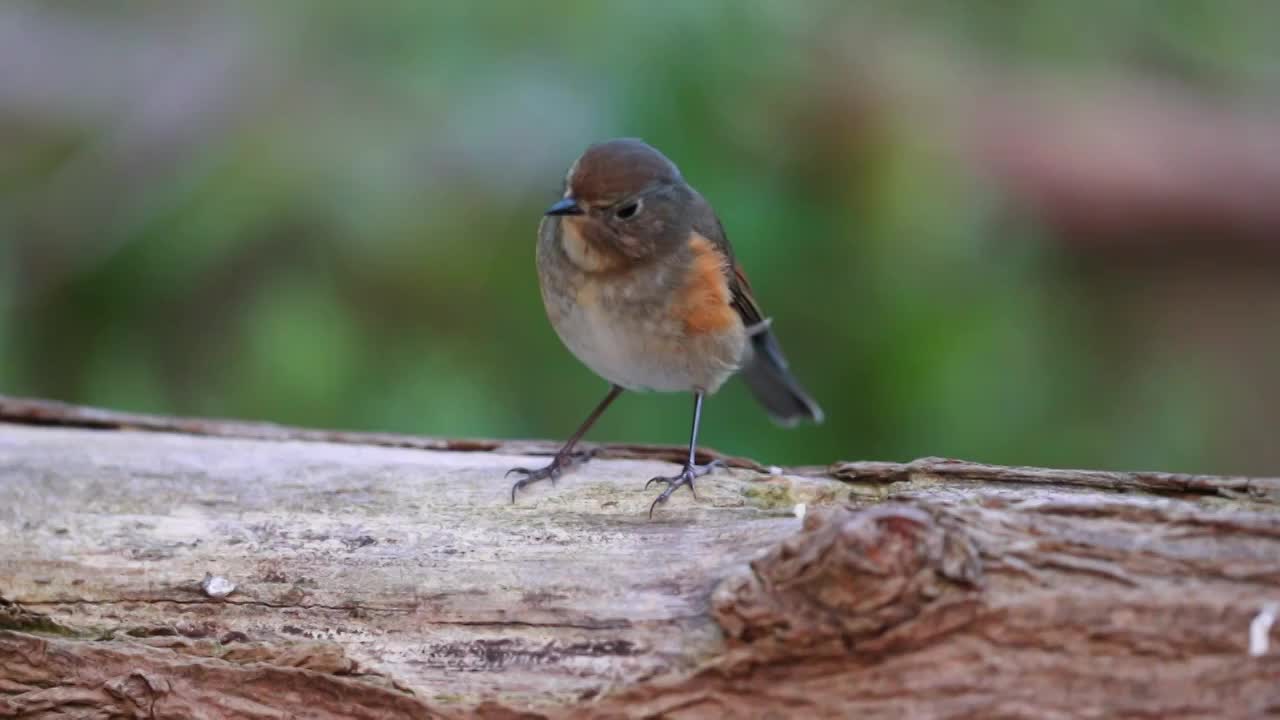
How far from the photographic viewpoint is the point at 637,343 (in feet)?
12.0

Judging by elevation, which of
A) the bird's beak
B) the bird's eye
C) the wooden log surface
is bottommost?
the wooden log surface

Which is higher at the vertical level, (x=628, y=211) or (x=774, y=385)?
(x=628, y=211)

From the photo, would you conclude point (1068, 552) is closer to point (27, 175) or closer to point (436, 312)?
point (436, 312)

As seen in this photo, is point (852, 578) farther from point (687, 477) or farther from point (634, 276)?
point (634, 276)

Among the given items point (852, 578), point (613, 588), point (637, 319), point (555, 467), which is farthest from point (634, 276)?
point (852, 578)

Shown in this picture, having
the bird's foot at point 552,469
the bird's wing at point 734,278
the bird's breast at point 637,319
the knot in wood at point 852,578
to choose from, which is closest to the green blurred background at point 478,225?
the bird's wing at point 734,278

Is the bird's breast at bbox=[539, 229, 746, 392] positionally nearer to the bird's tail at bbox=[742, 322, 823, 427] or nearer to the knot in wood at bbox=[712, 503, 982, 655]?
the bird's tail at bbox=[742, 322, 823, 427]

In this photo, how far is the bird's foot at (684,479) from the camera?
3112 millimetres

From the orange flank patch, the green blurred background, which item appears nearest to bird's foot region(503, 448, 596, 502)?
the orange flank patch

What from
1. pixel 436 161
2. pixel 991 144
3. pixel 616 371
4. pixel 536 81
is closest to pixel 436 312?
pixel 436 161

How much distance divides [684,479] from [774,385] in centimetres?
163

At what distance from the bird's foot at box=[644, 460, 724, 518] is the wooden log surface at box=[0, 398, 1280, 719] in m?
0.05

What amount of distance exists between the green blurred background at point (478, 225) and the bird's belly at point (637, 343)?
1.48 m

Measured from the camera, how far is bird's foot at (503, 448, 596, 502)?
3269 millimetres
